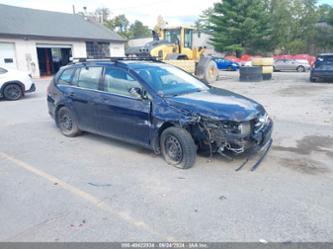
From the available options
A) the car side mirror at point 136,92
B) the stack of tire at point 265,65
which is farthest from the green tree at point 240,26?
the car side mirror at point 136,92

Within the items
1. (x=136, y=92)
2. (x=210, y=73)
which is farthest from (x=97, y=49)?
(x=136, y=92)

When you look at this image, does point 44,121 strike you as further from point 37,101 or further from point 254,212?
point 254,212

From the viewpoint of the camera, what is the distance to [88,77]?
5898 mm

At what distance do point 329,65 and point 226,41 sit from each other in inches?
1026

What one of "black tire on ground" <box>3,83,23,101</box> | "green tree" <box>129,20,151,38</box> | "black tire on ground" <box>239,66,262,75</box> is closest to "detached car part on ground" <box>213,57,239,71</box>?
"black tire on ground" <box>239,66,262,75</box>

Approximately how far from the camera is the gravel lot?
3.06 metres

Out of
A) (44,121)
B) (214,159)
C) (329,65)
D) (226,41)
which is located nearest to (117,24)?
(226,41)

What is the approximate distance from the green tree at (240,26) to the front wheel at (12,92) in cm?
3226

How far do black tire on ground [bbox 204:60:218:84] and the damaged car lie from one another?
11669mm

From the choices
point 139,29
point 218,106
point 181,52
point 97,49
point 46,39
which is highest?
point 139,29

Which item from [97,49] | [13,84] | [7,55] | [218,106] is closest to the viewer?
[218,106]

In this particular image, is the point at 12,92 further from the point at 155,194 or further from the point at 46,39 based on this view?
the point at 46,39

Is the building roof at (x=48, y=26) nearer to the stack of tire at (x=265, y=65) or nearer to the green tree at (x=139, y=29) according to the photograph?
the stack of tire at (x=265, y=65)

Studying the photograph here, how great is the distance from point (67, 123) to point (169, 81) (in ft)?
8.43
